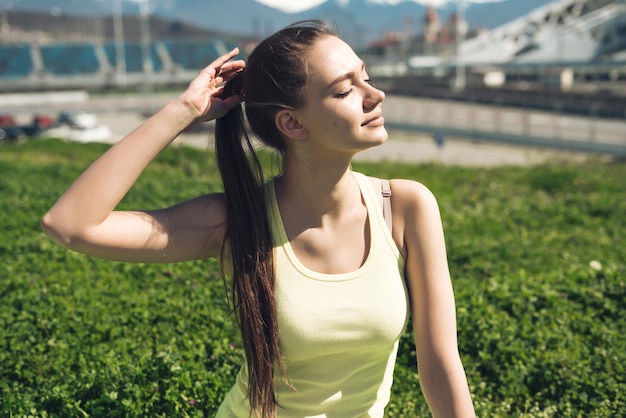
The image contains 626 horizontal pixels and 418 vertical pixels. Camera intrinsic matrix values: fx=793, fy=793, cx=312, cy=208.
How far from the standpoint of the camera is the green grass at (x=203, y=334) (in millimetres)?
3793

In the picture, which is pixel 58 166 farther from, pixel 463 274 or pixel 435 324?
pixel 435 324

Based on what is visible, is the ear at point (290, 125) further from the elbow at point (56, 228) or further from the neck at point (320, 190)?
the elbow at point (56, 228)

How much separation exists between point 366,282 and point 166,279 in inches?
158

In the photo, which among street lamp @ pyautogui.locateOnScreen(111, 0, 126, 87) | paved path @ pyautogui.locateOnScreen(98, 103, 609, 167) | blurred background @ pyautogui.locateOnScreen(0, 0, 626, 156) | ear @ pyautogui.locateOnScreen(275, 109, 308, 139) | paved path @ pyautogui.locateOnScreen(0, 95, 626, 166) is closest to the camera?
ear @ pyautogui.locateOnScreen(275, 109, 308, 139)

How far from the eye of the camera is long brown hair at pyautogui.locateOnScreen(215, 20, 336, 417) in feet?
7.88

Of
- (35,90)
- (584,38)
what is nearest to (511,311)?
(584,38)

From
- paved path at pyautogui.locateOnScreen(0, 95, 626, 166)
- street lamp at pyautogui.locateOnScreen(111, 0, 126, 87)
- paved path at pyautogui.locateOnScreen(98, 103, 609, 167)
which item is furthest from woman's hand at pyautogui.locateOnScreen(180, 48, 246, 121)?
street lamp at pyautogui.locateOnScreen(111, 0, 126, 87)

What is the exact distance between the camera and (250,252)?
7.98 feet

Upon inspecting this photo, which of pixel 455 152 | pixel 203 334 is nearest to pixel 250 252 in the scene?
pixel 203 334

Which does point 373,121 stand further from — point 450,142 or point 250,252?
point 450,142

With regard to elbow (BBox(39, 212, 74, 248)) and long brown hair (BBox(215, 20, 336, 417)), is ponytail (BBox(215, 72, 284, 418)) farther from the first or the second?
elbow (BBox(39, 212, 74, 248))

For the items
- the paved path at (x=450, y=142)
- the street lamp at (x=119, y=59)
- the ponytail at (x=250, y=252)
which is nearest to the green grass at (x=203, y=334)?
the ponytail at (x=250, y=252)

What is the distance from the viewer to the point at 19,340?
4.81m

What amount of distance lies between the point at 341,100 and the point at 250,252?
54cm
